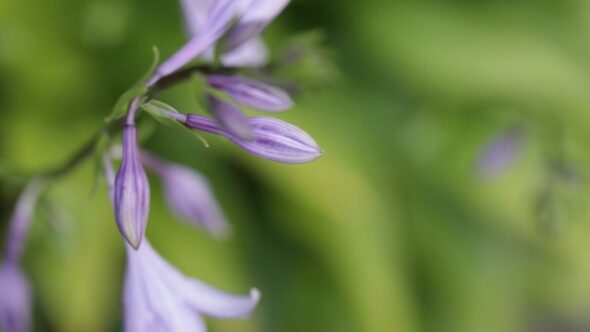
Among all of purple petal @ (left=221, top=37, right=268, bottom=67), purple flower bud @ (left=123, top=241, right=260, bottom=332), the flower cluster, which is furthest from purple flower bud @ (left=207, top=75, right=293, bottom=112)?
purple petal @ (left=221, top=37, right=268, bottom=67)

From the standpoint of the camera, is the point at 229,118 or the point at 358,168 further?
the point at 358,168

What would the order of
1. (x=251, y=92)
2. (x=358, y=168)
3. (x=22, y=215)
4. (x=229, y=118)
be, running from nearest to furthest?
(x=229, y=118) → (x=251, y=92) → (x=22, y=215) → (x=358, y=168)

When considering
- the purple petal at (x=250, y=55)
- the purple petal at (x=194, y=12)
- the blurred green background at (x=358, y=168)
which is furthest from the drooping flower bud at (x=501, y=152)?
the purple petal at (x=194, y=12)

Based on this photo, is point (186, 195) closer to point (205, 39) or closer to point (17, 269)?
point (17, 269)

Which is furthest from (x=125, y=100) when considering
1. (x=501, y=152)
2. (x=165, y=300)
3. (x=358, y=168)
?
(x=358, y=168)

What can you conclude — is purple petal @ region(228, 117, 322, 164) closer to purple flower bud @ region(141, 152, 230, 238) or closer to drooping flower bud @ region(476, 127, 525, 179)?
purple flower bud @ region(141, 152, 230, 238)

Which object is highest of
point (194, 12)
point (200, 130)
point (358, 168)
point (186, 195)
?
point (194, 12)

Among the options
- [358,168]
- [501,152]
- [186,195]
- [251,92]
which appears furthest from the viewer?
[358,168]

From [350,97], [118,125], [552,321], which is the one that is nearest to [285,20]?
[350,97]
